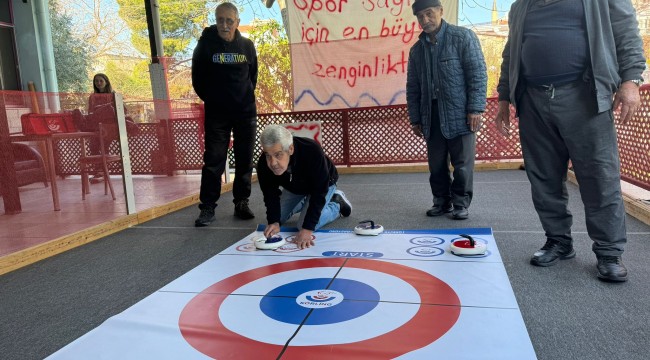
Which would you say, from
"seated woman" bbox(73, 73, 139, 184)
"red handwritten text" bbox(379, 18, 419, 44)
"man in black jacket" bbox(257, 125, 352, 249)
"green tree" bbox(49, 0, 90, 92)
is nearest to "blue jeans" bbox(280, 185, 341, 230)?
"man in black jacket" bbox(257, 125, 352, 249)

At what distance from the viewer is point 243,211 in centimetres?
350

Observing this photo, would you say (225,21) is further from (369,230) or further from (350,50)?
(350,50)

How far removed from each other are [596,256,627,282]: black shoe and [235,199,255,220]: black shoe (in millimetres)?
2390

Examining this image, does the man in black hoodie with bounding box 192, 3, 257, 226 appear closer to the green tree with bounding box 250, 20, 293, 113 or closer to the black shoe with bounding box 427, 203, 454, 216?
the black shoe with bounding box 427, 203, 454, 216

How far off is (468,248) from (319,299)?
81 centimetres

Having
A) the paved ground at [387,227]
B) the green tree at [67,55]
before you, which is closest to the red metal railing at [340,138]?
the paved ground at [387,227]

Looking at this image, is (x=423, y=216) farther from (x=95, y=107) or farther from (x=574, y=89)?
(x=95, y=107)

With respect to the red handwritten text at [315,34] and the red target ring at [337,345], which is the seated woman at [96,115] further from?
the red handwritten text at [315,34]

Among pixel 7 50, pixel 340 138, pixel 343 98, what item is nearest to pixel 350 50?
pixel 343 98

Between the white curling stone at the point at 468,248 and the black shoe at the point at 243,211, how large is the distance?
1.82 metres

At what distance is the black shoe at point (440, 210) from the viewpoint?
325cm

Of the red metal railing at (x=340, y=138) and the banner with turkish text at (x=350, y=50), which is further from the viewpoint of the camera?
the banner with turkish text at (x=350, y=50)

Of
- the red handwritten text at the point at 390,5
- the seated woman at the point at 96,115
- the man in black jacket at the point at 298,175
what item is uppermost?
the red handwritten text at the point at 390,5

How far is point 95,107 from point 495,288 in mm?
3139
